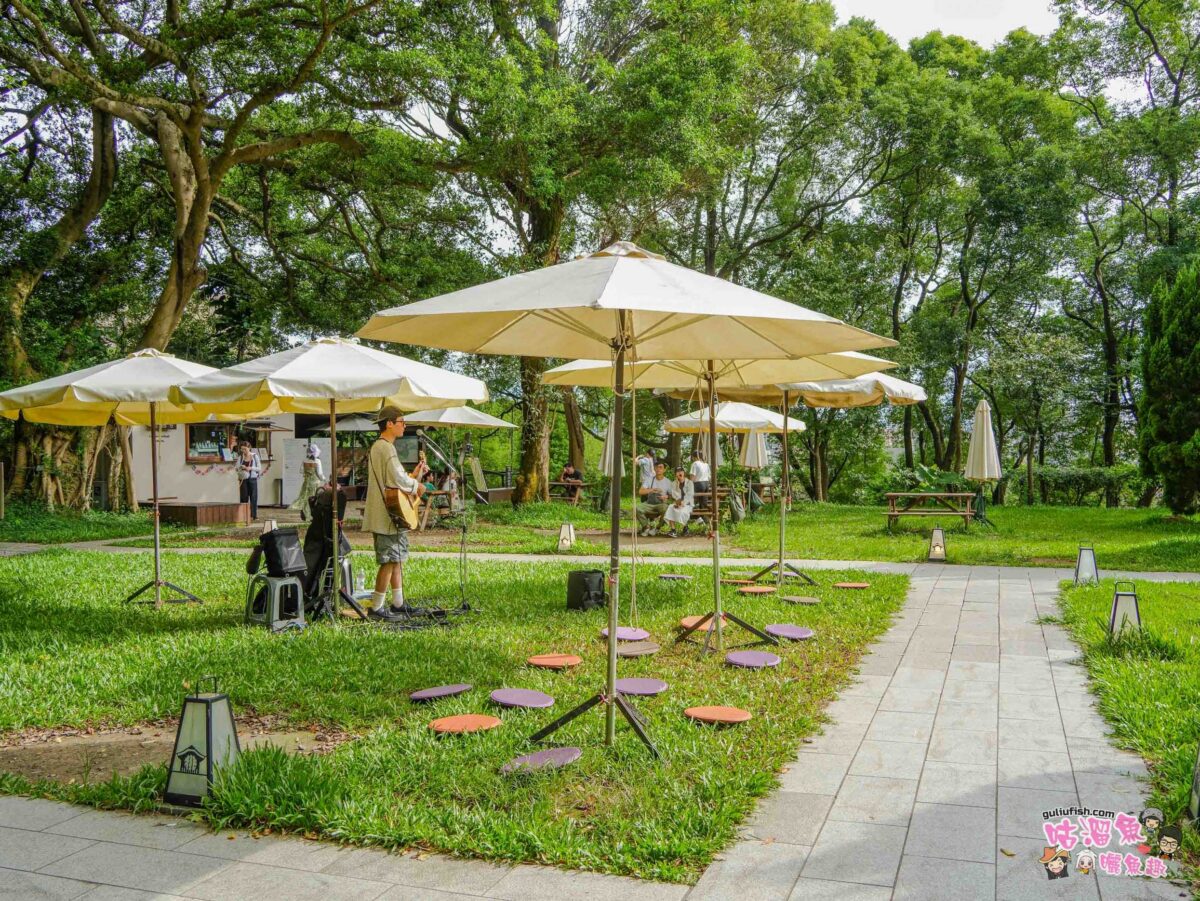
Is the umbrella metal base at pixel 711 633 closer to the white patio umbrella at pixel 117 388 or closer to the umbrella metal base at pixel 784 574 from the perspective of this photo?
the umbrella metal base at pixel 784 574

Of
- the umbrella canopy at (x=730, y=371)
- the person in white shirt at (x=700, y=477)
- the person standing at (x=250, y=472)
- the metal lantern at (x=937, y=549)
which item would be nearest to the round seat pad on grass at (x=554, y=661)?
the umbrella canopy at (x=730, y=371)

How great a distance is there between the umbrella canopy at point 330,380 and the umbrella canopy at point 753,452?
1029 cm

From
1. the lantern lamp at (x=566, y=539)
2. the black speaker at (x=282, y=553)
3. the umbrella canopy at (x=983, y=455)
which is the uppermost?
the umbrella canopy at (x=983, y=455)

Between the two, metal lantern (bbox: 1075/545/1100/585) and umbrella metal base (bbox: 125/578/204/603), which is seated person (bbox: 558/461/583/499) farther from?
metal lantern (bbox: 1075/545/1100/585)

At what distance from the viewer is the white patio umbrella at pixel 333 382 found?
648cm

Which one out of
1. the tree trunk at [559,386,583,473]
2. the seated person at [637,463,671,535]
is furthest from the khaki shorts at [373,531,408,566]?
the tree trunk at [559,386,583,473]

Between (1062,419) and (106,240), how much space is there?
95.0ft

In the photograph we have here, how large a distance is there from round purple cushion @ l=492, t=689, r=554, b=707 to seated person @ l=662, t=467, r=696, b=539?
9.92m

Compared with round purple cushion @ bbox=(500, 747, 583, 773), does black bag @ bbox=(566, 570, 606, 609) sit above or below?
above

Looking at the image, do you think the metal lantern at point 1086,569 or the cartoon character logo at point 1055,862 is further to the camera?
the metal lantern at point 1086,569

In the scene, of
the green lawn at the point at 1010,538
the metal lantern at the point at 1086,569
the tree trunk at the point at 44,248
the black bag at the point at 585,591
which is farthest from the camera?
the tree trunk at the point at 44,248

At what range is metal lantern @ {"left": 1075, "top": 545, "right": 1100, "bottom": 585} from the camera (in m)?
8.91

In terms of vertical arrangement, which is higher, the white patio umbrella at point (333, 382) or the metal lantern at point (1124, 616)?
the white patio umbrella at point (333, 382)

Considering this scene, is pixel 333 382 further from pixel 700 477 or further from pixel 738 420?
pixel 700 477
